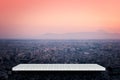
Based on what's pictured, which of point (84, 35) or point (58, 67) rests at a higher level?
point (84, 35)

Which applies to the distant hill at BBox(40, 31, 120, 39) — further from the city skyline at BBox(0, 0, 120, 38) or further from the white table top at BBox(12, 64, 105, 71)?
the white table top at BBox(12, 64, 105, 71)

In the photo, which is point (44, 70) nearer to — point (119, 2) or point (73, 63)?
point (73, 63)

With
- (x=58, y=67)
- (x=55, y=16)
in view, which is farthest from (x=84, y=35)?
(x=58, y=67)

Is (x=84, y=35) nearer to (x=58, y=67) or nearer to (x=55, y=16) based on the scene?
(x=55, y=16)

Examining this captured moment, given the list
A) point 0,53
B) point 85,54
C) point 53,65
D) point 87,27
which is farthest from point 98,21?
point 0,53

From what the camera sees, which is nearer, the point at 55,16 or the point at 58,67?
the point at 58,67

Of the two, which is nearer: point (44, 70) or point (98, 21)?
point (44, 70)

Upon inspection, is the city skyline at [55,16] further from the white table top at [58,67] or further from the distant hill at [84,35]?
the white table top at [58,67]

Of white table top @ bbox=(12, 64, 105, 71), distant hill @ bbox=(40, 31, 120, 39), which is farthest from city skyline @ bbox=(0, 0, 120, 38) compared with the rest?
white table top @ bbox=(12, 64, 105, 71)

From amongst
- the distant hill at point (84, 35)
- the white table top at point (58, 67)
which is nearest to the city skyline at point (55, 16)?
the distant hill at point (84, 35)

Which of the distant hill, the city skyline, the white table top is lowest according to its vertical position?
the white table top

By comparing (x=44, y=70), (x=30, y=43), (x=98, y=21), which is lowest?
(x=44, y=70)
